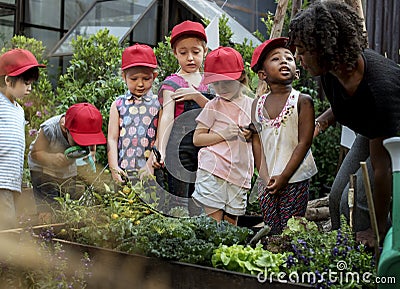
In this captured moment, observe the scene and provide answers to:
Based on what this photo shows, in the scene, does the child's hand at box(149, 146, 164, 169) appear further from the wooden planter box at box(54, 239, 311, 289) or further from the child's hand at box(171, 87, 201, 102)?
the wooden planter box at box(54, 239, 311, 289)

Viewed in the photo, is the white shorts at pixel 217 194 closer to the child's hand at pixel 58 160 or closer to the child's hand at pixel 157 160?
the child's hand at pixel 157 160

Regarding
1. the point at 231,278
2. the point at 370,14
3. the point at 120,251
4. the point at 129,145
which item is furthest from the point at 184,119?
the point at 370,14

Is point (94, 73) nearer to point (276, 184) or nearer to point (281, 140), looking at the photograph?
point (281, 140)

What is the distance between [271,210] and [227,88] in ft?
2.39

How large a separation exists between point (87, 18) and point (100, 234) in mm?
A: 5230

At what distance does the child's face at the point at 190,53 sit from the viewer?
3.57 m

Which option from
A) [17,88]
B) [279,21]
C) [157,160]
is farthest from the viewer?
[279,21]

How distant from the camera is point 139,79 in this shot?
3621 mm

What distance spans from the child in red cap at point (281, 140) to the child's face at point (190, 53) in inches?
17.0

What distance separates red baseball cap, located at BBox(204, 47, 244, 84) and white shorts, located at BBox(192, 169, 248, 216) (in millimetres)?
537

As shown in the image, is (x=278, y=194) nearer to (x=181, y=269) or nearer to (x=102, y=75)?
(x=181, y=269)

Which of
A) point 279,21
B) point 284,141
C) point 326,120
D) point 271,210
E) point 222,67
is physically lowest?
point 271,210

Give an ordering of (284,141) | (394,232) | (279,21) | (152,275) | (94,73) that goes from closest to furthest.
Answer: (394,232)
(152,275)
(284,141)
(279,21)
(94,73)

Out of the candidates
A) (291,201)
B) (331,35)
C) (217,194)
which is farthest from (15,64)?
(331,35)
